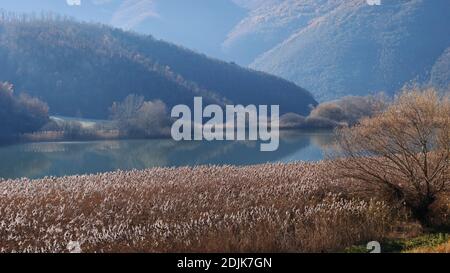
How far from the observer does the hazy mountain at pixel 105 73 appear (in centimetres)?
8831

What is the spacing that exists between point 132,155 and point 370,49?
13946 centimetres

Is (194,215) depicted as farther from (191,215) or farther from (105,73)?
(105,73)

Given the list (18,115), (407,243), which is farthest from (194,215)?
(18,115)

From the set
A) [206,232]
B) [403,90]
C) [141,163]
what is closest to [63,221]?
[206,232]

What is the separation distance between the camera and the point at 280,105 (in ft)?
348

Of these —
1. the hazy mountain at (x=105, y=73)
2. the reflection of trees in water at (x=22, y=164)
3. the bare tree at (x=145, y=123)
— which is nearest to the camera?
Answer: the reflection of trees in water at (x=22, y=164)

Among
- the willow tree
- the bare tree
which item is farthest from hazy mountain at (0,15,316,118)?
the willow tree

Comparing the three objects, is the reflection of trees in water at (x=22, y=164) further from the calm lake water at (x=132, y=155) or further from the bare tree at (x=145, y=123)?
the bare tree at (x=145, y=123)

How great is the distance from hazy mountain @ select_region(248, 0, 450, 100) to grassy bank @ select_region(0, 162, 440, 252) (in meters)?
124

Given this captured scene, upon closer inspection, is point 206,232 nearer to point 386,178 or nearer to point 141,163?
point 386,178

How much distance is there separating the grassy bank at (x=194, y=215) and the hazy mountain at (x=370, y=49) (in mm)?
124428

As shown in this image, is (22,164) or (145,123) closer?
(22,164)

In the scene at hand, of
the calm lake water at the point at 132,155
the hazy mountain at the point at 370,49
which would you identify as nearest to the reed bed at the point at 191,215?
the calm lake water at the point at 132,155

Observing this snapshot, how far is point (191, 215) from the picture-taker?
1114 cm
